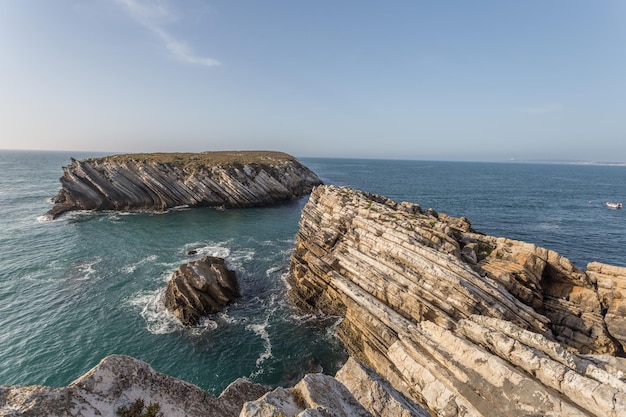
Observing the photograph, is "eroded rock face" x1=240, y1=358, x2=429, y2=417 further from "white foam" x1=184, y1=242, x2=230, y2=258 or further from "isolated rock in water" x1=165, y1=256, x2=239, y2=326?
"white foam" x1=184, y1=242, x2=230, y2=258

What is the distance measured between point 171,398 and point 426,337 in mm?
16518

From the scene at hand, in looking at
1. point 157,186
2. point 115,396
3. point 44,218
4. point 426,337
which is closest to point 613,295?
point 426,337

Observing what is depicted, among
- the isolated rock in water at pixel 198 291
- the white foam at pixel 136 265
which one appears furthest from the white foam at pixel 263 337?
the white foam at pixel 136 265

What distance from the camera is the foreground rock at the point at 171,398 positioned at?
237 inches

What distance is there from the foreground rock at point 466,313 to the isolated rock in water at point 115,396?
40.2 feet

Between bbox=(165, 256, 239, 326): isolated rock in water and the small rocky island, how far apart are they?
7.70m

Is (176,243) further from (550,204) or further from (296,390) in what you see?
(550,204)

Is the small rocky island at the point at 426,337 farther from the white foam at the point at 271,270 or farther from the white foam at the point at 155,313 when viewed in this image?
the white foam at the point at 155,313

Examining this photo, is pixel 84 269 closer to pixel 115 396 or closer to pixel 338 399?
pixel 115 396

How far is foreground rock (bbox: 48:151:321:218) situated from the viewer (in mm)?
66875

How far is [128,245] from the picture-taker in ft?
148

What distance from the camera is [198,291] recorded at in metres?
29.4

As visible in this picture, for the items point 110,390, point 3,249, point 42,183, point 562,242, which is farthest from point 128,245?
point 42,183

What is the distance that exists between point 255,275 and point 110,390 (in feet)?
98.4
